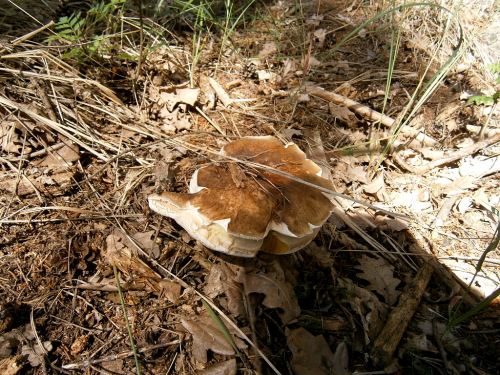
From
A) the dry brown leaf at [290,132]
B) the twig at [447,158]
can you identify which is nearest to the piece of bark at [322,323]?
the dry brown leaf at [290,132]

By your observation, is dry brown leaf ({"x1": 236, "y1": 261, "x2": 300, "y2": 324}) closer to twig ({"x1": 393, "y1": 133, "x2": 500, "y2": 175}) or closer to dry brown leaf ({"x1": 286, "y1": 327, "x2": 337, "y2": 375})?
dry brown leaf ({"x1": 286, "y1": 327, "x2": 337, "y2": 375})

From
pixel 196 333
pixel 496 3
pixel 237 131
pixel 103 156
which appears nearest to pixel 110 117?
pixel 103 156

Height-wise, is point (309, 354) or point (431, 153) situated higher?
point (431, 153)

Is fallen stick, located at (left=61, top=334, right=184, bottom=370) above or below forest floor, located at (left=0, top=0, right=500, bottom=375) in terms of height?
below

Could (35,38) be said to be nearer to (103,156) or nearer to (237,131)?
(103,156)

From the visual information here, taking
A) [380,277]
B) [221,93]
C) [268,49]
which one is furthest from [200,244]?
[268,49]

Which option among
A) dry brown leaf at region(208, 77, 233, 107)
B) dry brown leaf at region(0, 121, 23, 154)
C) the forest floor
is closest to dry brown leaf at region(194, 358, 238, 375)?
the forest floor

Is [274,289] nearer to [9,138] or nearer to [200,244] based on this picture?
[200,244]
